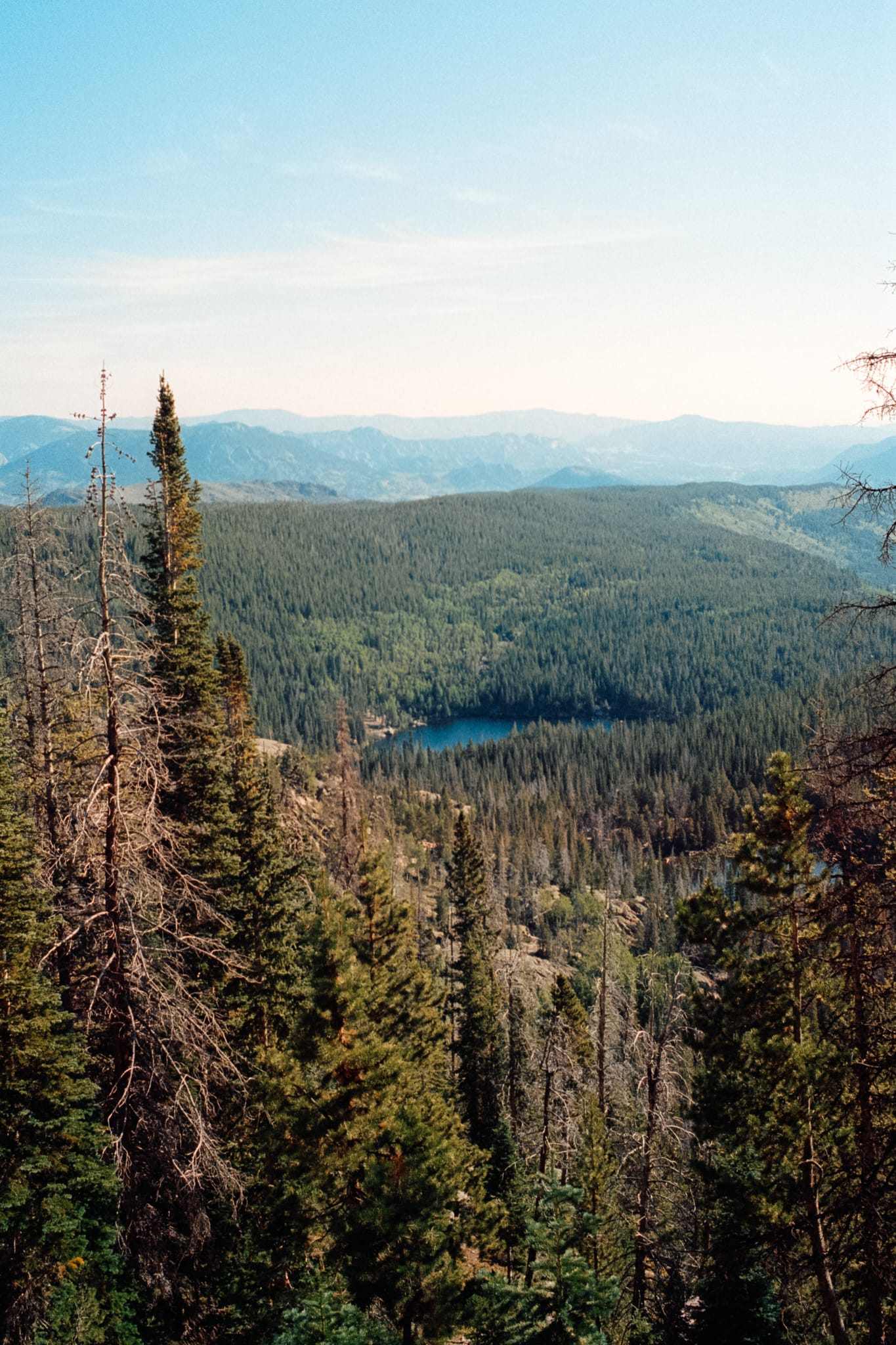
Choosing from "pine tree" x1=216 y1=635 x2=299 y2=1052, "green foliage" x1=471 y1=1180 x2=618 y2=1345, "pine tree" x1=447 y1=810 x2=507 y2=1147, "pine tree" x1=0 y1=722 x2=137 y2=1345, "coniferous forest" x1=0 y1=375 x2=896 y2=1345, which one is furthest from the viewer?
"pine tree" x1=447 y1=810 x2=507 y2=1147

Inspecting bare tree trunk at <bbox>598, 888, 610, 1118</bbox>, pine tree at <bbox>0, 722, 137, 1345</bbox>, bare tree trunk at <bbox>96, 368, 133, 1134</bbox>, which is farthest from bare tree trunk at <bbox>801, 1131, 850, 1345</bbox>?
pine tree at <bbox>0, 722, 137, 1345</bbox>

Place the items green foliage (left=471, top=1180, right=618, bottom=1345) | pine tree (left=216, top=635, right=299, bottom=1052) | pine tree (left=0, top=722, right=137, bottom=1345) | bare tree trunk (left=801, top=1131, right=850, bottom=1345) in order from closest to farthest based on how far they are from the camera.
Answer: green foliage (left=471, top=1180, right=618, bottom=1345) < bare tree trunk (left=801, top=1131, right=850, bottom=1345) < pine tree (left=0, top=722, right=137, bottom=1345) < pine tree (left=216, top=635, right=299, bottom=1052)

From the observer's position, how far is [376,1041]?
52.3 ft

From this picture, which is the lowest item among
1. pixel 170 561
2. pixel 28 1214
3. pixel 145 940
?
pixel 28 1214

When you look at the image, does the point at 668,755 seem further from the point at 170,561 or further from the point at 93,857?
the point at 93,857

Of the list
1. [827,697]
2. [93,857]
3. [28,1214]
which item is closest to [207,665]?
[93,857]

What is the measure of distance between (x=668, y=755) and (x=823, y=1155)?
132139 millimetres

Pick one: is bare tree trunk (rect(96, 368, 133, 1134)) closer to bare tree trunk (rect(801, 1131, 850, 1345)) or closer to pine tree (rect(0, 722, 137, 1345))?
pine tree (rect(0, 722, 137, 1345))

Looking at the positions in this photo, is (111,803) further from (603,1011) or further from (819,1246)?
(603,1011)

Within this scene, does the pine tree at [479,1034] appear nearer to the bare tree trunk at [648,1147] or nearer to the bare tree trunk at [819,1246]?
the bare tree trunk at [648,1147]

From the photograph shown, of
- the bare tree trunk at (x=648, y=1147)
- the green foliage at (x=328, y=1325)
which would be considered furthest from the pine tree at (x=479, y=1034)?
the green foliage at (x=328, y=1325)

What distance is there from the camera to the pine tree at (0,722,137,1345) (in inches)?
523

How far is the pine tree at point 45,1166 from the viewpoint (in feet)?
43.6

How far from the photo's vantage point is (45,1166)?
14125 millimetres
